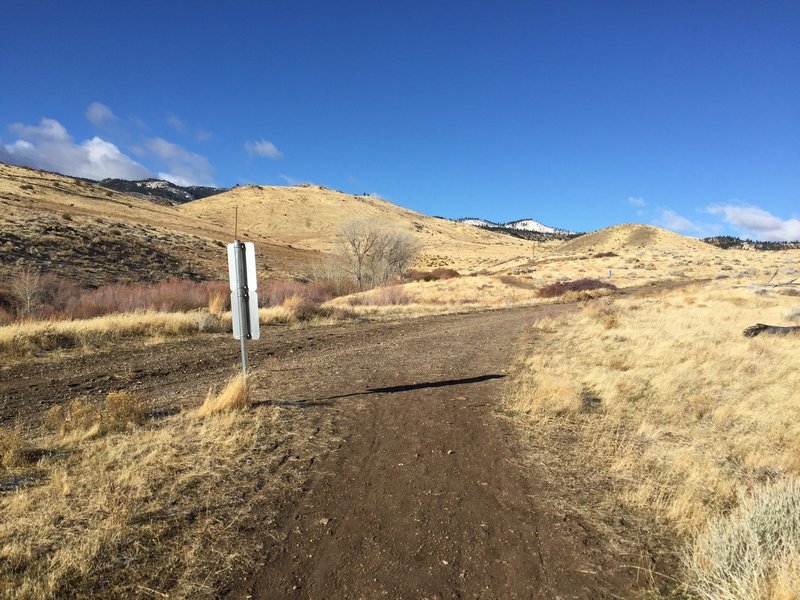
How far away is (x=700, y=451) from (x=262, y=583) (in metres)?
5.49

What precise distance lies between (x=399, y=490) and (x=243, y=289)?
4.25m

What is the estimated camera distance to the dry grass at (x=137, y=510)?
10.5ft

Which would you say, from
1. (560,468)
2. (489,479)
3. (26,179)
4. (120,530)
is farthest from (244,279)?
(26,179)

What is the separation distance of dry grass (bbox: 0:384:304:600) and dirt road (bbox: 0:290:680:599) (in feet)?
1.22

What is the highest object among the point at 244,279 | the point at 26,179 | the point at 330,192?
Result: the point at 330,192

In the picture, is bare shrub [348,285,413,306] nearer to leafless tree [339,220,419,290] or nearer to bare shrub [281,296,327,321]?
bare shrub [281,296,327,321]

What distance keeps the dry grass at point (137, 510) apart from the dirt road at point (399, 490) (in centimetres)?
37

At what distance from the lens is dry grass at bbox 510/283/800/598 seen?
4.80m

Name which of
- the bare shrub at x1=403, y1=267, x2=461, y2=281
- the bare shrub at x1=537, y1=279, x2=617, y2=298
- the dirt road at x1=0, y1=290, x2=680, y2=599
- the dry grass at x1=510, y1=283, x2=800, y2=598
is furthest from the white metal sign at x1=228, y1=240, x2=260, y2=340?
the bare shrub at x1=403, y1=267, x2=461, y2=281

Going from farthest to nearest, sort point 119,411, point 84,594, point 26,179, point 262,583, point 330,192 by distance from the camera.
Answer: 1. point 330,192
2. point 26,179
3. point 119,411
4. point 262,583
5. point 84,594

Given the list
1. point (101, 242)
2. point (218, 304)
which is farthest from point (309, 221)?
point (218, 304)

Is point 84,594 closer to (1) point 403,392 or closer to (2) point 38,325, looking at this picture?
(1) point 403,392

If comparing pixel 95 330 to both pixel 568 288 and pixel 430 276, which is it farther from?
pixel 430 276

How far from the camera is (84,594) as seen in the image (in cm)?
303
